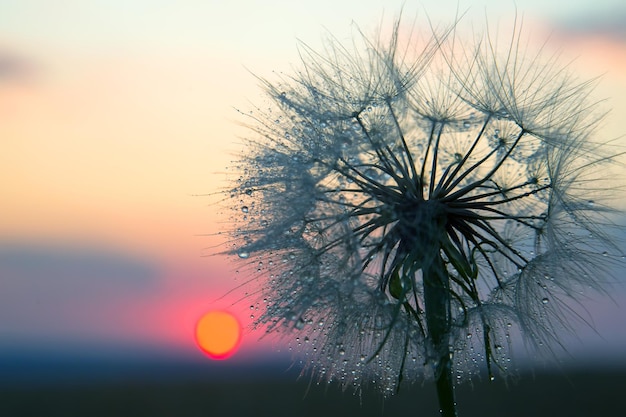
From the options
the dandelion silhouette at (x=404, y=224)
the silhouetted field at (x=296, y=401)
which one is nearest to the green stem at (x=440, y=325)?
the dandelion silhouette at (x=404, y=224)

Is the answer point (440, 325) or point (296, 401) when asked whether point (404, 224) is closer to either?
point (440, 325)

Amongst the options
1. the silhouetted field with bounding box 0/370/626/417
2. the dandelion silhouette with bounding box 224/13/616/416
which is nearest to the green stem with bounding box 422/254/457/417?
the dandelion silhouette with bounding box 224/13/616/416

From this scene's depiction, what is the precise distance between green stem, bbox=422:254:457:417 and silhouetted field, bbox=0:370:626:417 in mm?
14551

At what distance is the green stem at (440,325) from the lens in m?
4.01

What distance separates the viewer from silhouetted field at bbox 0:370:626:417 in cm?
2084

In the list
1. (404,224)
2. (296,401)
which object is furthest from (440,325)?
(296,401)

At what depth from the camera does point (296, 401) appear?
23844mm

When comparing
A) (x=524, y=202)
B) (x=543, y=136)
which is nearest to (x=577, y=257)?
(x=524, y=202)

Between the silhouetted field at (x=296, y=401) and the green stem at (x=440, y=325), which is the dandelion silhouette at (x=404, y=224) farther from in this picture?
the silhouetted field at (x=296, y=401)

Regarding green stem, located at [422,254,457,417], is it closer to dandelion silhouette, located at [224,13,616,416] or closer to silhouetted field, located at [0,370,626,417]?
dandelion silhouette, located at [224,13,616,416]

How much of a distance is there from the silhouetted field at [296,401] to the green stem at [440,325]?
1455cm

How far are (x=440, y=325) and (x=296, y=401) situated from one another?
20708 millimetres

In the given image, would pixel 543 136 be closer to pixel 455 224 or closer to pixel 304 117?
pixel 455 224

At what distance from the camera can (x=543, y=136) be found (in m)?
4.59
